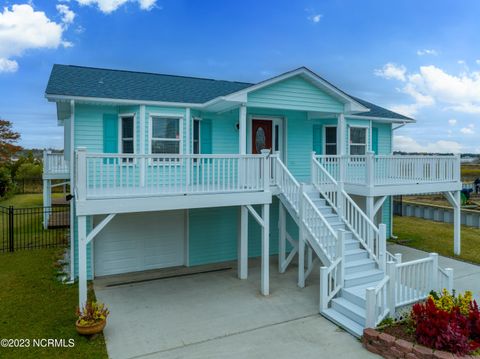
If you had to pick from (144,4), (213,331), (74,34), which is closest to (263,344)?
(213,331)

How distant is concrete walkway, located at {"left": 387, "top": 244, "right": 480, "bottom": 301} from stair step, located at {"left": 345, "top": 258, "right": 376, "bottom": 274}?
2.48 meters

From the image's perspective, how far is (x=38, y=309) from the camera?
7176mm

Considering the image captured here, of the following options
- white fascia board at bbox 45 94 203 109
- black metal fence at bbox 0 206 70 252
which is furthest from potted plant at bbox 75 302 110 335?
black metal fence at bbox 0 206 70 252

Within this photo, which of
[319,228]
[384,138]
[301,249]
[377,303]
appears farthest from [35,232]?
[384,138]

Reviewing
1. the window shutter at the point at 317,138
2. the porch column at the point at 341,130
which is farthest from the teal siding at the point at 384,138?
the porch column at the point at 341,130

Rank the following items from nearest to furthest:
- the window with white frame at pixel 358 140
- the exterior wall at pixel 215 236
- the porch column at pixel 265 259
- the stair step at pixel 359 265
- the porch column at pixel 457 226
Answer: the stair step at pixel 359 265 < the porch column at pixel 265 259 < the exterior wall at pixel 215 236 < the porch column at pixel 457 226 < the window with white frame at pixel 358 140

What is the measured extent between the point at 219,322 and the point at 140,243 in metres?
4.36

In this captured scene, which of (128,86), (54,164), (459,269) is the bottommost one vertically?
(459,269)

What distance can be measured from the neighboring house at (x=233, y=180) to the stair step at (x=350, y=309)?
24mm

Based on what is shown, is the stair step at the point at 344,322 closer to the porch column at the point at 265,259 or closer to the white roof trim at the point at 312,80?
the porch column at the point at 265,259

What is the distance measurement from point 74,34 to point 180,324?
57.4ft

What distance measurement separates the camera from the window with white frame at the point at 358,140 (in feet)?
41.8

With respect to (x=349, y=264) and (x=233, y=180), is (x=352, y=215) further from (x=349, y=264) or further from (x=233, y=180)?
(x=233, y=180)

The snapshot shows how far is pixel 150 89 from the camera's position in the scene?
10266 mm
